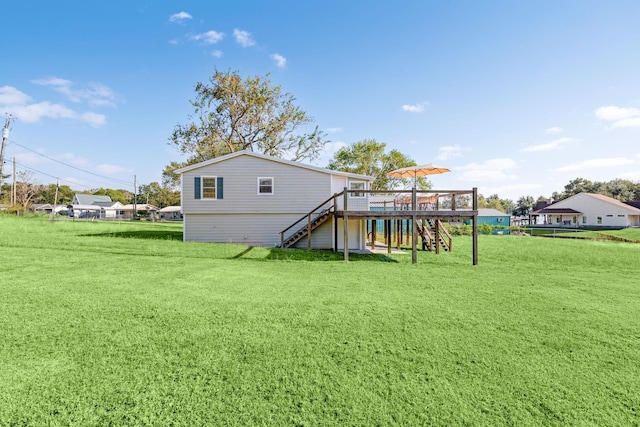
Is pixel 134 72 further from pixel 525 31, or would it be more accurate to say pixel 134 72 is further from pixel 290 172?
pixel 525 31

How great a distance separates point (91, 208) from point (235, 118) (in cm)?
4704

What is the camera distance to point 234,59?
24.2 metres

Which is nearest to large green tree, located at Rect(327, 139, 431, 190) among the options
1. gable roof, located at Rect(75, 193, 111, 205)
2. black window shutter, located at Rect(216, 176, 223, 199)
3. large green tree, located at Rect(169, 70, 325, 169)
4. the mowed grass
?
large green tree, located at Rect(169, 70, 325, 169)

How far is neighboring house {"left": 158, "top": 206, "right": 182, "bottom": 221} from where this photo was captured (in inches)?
2332

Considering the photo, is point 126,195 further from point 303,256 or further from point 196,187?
point 303,256

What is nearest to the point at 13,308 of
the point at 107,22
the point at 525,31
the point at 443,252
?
the point at 443,252

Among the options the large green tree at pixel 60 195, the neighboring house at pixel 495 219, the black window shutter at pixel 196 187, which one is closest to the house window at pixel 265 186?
the black window shutter at pixel 196 187

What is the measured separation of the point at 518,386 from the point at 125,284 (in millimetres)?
6169

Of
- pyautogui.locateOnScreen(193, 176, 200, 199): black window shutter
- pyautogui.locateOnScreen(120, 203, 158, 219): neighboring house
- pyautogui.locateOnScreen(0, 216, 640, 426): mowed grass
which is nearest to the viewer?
pyautogui.locateOnScreen(0, 216, 640, 426): mowed grass

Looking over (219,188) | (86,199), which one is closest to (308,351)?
(219,188)

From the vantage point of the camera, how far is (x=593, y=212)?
4256 cm

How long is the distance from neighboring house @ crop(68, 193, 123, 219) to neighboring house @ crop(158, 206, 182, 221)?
765 centimetres

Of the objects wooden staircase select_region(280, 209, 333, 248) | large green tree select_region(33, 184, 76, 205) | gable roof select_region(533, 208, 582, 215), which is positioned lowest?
wooden staircase select_region(280, 209, 333, 248)

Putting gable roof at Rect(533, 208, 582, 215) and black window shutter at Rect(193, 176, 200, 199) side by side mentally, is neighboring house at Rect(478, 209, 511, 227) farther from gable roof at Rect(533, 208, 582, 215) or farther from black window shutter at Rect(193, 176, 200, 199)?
black window shutter at Rect(193, 176, 200, 199)
